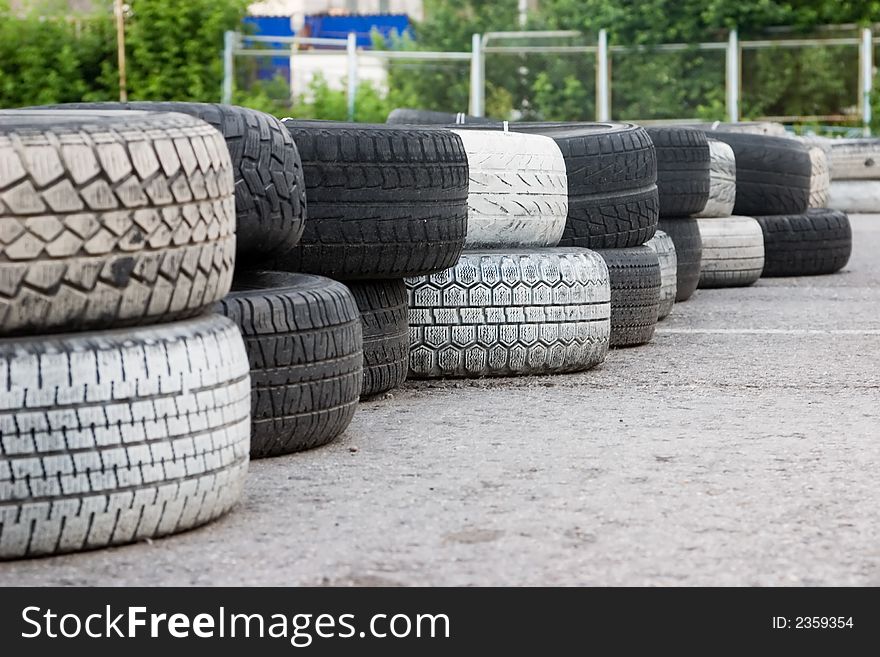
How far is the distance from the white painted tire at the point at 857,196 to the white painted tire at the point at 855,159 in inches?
3.7

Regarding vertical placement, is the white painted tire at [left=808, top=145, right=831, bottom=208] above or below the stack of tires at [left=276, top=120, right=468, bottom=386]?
below

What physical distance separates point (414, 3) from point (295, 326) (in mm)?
52193

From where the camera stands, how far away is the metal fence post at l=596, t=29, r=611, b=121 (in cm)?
2700

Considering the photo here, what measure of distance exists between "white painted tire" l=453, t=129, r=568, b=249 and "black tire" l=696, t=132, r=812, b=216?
13.9 ft

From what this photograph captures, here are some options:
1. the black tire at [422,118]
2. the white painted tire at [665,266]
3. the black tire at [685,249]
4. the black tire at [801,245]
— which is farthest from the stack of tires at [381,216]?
the black tire at [422,118]

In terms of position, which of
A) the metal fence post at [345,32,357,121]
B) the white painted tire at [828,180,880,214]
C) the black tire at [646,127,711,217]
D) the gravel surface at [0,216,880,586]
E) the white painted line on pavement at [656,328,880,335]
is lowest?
the white painted tire at [828,180,880,214]

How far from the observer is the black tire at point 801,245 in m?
10.2

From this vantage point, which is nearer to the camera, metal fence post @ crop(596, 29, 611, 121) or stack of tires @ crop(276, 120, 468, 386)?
stack of tires @ crop(276, 120, 468, 386)

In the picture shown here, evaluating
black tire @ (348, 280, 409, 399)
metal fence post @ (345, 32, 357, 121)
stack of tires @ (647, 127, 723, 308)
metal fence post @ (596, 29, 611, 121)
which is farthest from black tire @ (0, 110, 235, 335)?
metal fence post @ (596, 29, 611, 121)

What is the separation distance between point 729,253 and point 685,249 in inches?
51.3

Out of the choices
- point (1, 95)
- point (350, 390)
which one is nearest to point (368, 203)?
point (350, 390)

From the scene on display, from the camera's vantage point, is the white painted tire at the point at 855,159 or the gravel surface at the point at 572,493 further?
the white painted tire at the point at 855,159

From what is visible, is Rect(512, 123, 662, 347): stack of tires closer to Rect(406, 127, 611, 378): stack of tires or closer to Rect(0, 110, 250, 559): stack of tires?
Rect(406, 127, 611, 378): stack of tires

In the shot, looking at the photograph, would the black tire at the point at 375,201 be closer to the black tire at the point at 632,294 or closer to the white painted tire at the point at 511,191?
the white painted tire at the point at 511,191
